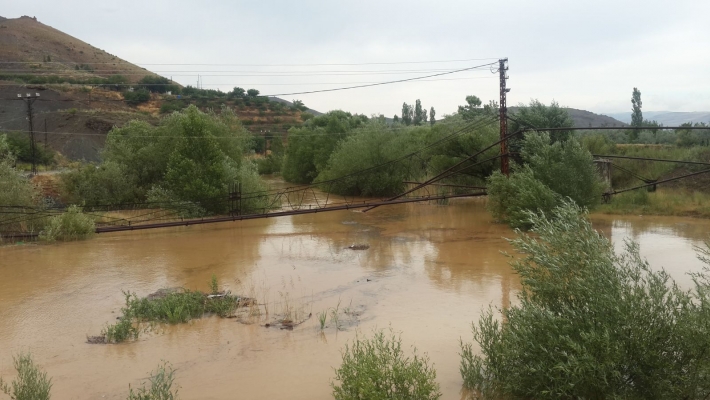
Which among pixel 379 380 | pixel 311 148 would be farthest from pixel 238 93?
pixel 379 380

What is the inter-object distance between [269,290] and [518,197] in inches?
451

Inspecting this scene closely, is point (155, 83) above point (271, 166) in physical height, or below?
above

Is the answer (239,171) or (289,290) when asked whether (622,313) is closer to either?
(289,290)

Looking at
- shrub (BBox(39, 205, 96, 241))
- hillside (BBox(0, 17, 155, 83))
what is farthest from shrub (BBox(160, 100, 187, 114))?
shrub (BBox(39, 205, 96, 241))

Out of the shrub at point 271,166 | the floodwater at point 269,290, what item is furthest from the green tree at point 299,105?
the floodwater at point 269,290

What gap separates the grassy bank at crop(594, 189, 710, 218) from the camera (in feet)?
79.5

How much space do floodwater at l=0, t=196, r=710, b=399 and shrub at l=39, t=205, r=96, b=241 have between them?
69cm

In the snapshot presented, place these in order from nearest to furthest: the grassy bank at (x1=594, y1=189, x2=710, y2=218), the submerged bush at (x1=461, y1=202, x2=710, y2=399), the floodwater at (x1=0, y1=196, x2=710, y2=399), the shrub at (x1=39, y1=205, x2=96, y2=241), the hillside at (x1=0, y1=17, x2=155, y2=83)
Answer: the submerged bush at (x1=461, y1=202, x2=710, y2=399)
the floodwater at (x1=0, y1=196, x2=710, y2=399)
the shrub at (x1=39, y1=205, x2=96, y2=241)
the grassy bank at (x1=594, y1=189, x2=710, y2=218)
the hillside at (x1=0, y1=17, x2=155, y2=83)

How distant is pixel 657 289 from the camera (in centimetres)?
626

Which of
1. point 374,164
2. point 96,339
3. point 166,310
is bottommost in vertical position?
point 96,339

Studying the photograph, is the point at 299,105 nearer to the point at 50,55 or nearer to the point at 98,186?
the point at 50,55

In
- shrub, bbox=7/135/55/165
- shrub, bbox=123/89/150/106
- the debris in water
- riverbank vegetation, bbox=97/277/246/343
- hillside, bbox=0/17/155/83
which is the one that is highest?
hillside, bbox=0/17/155/83

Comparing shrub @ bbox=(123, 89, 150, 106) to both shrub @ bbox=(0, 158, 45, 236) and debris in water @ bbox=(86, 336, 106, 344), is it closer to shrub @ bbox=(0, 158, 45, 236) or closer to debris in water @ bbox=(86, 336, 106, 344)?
shrub @ bbox=(0, 158, 45, 236)

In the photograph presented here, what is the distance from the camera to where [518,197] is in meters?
20.8
